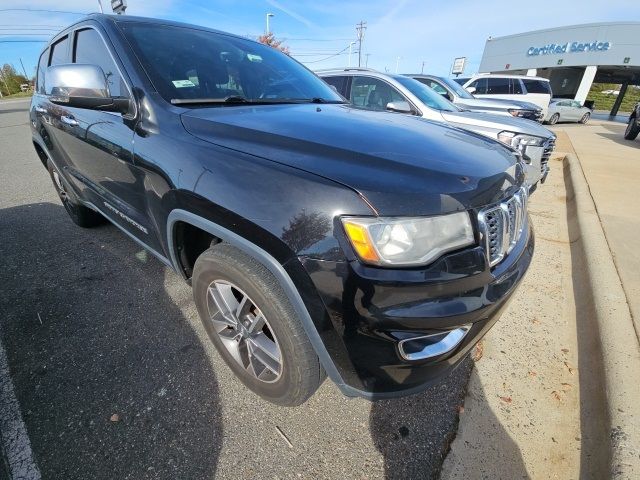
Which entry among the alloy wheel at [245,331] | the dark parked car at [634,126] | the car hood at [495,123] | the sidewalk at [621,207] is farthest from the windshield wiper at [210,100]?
the dark parked car at [634,126]

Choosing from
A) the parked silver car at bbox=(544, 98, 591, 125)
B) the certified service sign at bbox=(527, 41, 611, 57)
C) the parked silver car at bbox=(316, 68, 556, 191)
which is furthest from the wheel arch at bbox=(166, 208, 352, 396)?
the certified service sign at bbox=(527, 41, 611, 57)

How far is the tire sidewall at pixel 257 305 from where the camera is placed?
1372mm

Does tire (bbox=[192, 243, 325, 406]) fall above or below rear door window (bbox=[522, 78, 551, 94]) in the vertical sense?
below

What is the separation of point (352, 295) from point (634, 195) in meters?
5.80

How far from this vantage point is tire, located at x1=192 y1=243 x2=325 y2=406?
4.46 ft

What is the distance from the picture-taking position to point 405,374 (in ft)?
4.14

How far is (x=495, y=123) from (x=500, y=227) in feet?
11.8

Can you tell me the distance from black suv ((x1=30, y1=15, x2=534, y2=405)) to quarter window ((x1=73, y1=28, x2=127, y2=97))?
16 mm

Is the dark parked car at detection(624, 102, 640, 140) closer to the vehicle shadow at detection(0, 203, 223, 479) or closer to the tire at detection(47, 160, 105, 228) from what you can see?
the vehicle shadow at detection(0, 203, 223, 479)

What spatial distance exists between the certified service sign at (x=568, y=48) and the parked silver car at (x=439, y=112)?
3156 cm

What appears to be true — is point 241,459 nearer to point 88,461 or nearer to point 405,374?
point 88,461

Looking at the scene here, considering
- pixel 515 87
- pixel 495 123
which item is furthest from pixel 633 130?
pixel 495 123

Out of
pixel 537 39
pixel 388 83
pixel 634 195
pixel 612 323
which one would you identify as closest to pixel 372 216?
pixel 612 323

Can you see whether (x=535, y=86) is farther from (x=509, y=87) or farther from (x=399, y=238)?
(x=399, y=238)
